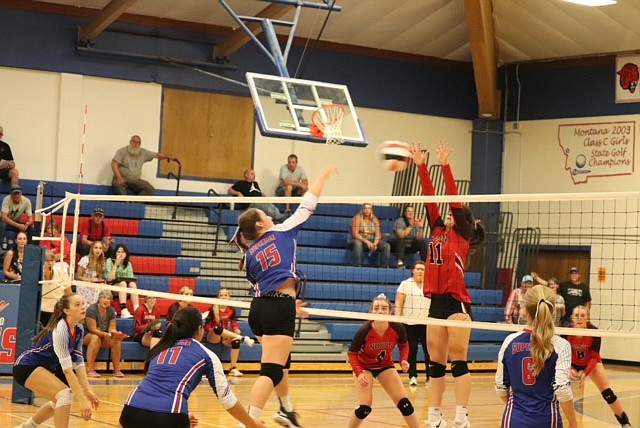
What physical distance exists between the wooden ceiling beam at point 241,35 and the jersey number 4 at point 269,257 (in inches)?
480

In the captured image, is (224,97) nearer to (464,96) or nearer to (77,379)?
(464,96)

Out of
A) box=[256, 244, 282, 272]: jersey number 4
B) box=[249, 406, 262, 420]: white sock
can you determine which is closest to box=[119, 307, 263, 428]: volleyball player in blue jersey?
box=[249, 406, 262, 420]: white sock

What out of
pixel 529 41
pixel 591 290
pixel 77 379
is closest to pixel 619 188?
pixel 591 290

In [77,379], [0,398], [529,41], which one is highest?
[529,41]

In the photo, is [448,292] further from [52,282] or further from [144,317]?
[144,317]

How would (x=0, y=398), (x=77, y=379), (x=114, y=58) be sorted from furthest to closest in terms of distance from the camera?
(x=114, y=58) → (x=0, y=398) → (x=77, y=379)

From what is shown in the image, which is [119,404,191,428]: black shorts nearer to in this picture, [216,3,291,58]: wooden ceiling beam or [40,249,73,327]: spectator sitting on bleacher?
[40,249,73,327]: spectator sitting on bleacher

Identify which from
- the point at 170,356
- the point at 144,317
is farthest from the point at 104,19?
the point at 170,356

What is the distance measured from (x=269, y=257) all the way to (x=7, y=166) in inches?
455

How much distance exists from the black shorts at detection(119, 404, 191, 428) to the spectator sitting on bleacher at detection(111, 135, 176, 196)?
13467 millimetres

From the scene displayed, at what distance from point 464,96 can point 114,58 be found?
8.09 m

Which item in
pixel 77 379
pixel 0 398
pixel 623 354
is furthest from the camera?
pixel 623 354

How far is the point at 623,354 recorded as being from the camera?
21.7m

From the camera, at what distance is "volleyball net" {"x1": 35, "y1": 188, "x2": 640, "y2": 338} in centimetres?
1817
